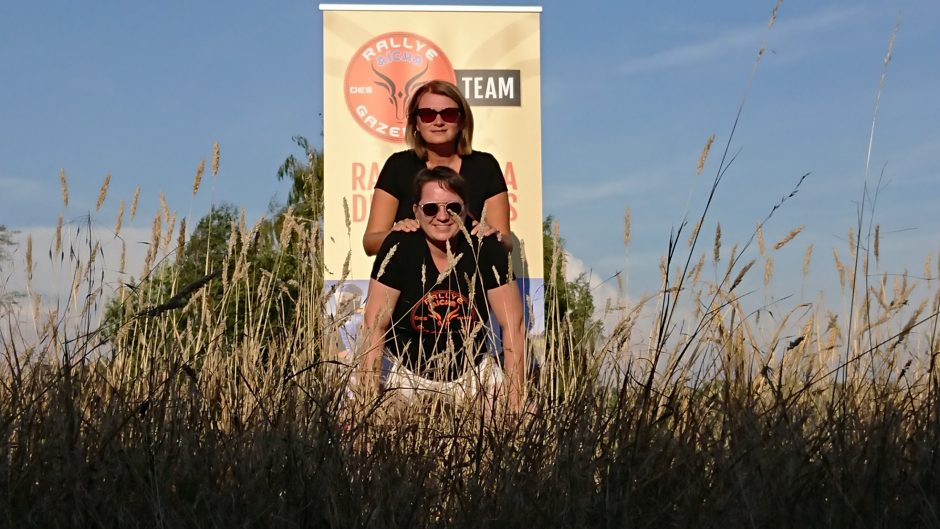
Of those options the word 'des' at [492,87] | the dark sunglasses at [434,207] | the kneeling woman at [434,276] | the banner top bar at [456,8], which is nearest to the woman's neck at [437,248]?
the kneeling woman at [434,276]

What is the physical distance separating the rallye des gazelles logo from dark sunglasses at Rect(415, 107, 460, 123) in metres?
0.94

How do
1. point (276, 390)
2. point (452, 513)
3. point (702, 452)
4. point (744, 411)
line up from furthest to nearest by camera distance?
point (276, 390)
point (744, 411)
point (702, 452)
point (452, 513)

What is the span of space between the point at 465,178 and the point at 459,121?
1.06 ft

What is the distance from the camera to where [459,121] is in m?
5.02

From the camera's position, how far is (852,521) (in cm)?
198

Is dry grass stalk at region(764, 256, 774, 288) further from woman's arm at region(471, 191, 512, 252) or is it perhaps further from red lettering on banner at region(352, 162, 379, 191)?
red lettering on banner at region(352, 162, 379, 191)

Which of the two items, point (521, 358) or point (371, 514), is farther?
point (521, 358)

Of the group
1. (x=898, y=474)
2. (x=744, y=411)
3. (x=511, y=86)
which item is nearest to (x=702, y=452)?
(x=744, y=411)

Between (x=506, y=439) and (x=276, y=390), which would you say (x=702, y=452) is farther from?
(x=276, y=390)

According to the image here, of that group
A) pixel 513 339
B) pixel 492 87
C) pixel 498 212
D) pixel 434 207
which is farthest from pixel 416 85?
pixel 513 339

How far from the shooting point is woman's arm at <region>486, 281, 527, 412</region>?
290 cm

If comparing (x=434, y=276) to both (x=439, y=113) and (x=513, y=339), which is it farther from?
(x=439, y=113)

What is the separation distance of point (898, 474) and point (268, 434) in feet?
4.63

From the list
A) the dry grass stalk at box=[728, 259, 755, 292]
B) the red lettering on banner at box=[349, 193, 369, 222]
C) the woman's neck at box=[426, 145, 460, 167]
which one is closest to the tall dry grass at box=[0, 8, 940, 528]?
the dry grass stalk at box=[728, 259, 755, 292]
